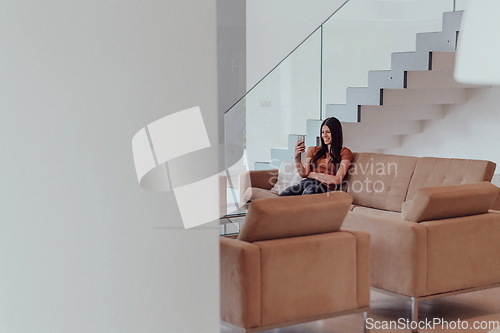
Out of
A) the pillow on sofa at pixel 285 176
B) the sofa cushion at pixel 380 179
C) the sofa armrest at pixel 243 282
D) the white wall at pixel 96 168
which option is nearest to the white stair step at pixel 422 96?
the pillow on sofa at pixel 285 176

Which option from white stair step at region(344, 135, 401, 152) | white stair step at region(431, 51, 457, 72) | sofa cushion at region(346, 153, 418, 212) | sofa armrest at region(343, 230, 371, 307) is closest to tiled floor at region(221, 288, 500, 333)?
sofa armrest at region(343, 230, 371, 307)

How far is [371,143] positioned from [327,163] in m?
2.27

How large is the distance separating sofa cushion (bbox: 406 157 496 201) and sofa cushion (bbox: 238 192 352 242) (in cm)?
183

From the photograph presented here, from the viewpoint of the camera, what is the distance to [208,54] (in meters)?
2.81

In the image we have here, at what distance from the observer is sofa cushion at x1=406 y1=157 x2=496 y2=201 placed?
529cm

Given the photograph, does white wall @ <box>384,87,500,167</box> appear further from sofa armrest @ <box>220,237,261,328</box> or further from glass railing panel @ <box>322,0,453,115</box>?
sofa armrest @ <box>220,237,261,328</box>

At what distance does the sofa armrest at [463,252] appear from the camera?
4234 millimetres

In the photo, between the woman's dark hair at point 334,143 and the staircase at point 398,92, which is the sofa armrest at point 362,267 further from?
the staircase at point 398,92

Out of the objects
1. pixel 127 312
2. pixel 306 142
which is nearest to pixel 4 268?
pixel 127 312

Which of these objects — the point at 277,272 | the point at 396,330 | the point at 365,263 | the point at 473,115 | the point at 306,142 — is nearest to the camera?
the point at 277,272

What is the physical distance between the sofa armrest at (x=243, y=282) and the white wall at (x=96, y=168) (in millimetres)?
646

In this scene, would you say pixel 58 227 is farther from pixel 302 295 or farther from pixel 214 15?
pixel 302 295

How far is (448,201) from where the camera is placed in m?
4.26

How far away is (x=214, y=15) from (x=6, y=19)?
80cm
